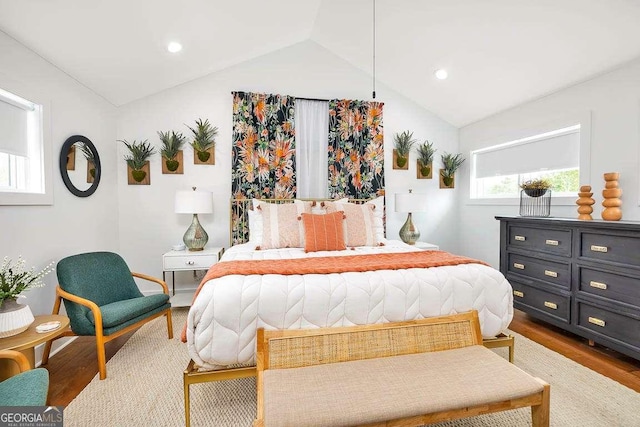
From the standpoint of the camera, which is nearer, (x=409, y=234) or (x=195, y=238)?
(x=195, y=238)

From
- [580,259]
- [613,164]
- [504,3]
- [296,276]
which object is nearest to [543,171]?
[613,164]

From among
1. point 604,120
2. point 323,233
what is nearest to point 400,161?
point 323,233

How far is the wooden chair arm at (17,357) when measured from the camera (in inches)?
55.6

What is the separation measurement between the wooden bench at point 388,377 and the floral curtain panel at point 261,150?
2.55 meters

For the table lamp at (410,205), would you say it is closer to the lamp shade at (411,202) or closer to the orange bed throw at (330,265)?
the lamp shade at (411,202)

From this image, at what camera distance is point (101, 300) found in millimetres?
2477

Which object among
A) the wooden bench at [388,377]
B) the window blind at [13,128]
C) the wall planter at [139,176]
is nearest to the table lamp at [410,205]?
the wooden bench at [388,377]

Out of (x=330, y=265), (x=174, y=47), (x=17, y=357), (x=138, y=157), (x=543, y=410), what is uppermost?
(x=174, y=47)

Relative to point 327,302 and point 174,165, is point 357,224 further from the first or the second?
point 174,165

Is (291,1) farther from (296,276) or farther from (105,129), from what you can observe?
(296,276)

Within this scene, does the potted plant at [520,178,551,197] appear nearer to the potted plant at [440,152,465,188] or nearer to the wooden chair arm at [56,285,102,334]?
the potted plant at [440,152,465,188]

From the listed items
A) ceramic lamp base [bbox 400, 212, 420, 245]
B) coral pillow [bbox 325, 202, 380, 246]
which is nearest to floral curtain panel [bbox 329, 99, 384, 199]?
ceramic lamp base [bbox 400, 212, 420, 245]

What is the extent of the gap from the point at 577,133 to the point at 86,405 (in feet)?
15.0

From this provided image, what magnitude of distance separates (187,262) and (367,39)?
10.8ft
